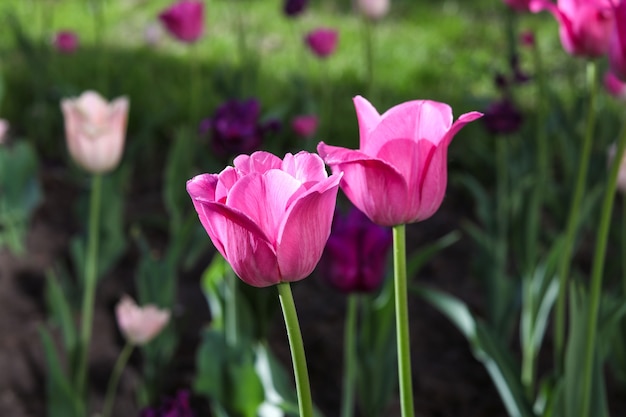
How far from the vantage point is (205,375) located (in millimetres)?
1127

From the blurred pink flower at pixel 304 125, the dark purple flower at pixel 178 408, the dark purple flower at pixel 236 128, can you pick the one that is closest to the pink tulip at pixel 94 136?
the dark purple flower at pixel 236 128

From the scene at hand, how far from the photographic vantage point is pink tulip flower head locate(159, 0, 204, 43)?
200cm

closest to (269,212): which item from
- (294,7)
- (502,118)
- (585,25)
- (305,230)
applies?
(305,230)

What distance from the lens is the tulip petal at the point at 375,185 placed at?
55 centimetres

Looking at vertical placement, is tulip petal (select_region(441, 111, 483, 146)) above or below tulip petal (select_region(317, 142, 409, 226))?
above

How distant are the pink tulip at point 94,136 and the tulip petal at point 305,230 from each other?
0.82m

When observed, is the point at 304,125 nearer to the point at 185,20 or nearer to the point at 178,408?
the point at 185,20

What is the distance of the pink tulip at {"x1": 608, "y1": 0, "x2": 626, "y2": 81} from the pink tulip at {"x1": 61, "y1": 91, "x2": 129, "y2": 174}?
2.46ft

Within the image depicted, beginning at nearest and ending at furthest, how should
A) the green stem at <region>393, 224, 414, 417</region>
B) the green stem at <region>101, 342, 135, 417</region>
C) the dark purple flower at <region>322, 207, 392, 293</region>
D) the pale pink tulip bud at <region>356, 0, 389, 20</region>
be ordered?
the green stem at <region>393, 224, 414, 417</region>
the dark purple flower at <region>322, 207, 392, 293</region>
the green stem at <region>101, 342, 135, 417</region>
the pale pink tulip bud at <region>356, 0, 389, 20</region>

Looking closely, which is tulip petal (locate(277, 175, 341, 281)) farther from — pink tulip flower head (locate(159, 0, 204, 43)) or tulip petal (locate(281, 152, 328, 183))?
pink tulip flower head (locate(159, 0, 204, 43))

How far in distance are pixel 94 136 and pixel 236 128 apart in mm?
201

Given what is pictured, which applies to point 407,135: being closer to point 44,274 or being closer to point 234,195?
point 234,195

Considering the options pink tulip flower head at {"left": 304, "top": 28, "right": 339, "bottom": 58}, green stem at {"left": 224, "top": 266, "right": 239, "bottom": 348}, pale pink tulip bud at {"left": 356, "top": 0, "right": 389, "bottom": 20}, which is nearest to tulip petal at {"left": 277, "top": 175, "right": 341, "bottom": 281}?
green stem at {"left": 224, "top": 266, "right": 239, "bottom": 348}

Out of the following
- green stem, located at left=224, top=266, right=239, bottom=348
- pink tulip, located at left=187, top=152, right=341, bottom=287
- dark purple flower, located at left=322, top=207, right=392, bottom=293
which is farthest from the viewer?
green stem, located at left=224, top=266, right=239, bottom=348
